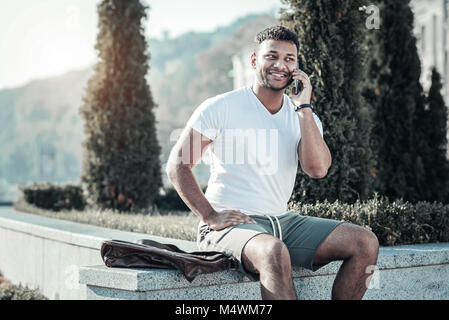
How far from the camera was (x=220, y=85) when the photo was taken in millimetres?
62719

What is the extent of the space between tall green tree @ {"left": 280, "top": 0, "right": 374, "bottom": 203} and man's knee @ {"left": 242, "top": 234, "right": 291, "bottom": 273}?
3.21 m

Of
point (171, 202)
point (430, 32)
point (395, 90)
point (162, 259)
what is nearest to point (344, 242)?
point (162, 259)

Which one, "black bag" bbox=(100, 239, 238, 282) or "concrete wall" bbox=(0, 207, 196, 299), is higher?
"black bag" bbox=(100, 239, 238, 282)

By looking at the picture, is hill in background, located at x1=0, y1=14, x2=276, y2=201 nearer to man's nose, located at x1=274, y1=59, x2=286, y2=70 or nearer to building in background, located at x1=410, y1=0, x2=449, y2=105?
building in background, located at x1=410, y1=0, x2=449, y2=105

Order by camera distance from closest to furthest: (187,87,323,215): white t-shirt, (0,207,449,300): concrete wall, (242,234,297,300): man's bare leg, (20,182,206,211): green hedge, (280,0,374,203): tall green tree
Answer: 1. (242,234,297,300): man's bare leg
2. (0,207,449,300): concrete wall
3. (187,87,323,215): white t-shirt
4. (280,0,374,203): tall green tree
5. (20,182,206,211): green hedge

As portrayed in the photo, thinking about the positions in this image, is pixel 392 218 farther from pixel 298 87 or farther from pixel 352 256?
pixel 352 256

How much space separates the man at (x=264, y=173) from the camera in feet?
11.5

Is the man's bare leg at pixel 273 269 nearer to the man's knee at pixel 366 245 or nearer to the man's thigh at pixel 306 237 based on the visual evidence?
the man's thigh at pixel 306 237

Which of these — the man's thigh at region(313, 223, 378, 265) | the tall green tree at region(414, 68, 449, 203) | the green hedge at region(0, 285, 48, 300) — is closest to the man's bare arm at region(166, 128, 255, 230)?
the man's thigh at region(313, 223, 378, 265)

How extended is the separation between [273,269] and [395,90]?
27.2 ft

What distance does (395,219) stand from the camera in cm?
571

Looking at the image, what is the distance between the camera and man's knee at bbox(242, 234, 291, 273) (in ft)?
10.3

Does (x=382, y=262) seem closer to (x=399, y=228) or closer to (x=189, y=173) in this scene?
(x=399, y=228)
